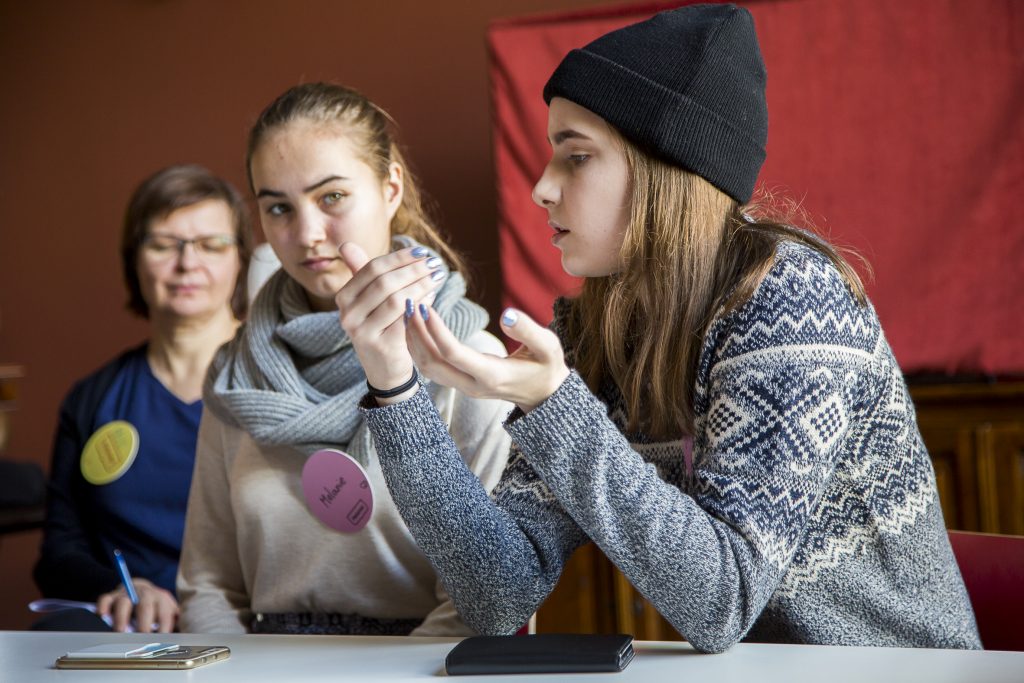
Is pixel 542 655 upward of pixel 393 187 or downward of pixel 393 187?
downward

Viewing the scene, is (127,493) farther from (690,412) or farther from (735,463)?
(735,463)

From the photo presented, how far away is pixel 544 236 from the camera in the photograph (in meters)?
2.41


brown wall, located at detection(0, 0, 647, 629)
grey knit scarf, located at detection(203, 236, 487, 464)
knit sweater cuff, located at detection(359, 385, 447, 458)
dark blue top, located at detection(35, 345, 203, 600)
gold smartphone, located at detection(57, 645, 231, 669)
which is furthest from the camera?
brown wall, located at detection(0, 0, 647, 629)

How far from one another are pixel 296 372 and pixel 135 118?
2.14 m

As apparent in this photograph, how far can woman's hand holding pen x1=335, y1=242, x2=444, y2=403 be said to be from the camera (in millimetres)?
1041

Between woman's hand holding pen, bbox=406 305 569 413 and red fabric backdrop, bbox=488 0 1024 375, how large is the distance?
131 cm

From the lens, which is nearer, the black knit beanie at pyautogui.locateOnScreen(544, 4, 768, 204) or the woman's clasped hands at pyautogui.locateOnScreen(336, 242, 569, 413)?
the woman's clasped hands at pyautogui.locateOnScreen(336, 242, 569, 413)

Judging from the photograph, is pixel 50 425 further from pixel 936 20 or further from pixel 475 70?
pixel 936 20

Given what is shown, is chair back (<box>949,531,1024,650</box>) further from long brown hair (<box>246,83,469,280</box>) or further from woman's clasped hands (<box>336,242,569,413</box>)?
long brown hair (<box>246,83,469,280</box>)

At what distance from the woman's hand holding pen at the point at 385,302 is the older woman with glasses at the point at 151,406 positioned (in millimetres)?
1038

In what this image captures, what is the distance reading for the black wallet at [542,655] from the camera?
862mm

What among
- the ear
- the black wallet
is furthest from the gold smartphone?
the ear

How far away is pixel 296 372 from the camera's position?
159cm

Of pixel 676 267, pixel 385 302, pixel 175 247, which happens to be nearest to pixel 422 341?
pixel 385 302
